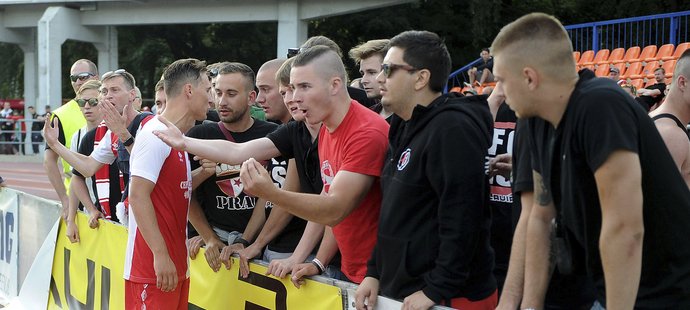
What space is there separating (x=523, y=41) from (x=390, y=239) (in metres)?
1.10

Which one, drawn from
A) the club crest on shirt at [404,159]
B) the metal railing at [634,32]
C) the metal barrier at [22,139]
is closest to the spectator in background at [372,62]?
the club crest on shirt at [404,159]

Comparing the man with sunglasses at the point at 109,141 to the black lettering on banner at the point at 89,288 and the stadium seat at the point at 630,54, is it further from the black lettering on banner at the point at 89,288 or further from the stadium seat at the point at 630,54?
the stadium seat at the point at 630,54

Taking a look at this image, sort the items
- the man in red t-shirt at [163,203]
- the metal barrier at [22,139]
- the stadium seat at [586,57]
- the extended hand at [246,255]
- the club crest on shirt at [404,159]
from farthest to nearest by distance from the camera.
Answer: the metal barrier at [22,139], the stadium seat at [586,57], the extended hand at [246,255], the man in red t-shirt at [163,203], the club crest on shirt at [404,159]

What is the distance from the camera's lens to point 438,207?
9.42 ft

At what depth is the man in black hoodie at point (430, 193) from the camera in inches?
109

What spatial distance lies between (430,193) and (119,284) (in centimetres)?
306

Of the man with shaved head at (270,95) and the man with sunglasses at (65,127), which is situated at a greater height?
the man with shaved head at (270,95)

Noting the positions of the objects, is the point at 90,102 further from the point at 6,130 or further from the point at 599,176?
the point at 6,130

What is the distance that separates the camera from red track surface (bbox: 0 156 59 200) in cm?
1830

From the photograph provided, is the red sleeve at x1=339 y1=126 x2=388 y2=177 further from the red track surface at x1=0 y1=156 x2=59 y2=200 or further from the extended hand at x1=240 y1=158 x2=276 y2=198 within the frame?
the red track surface at x1=0 y1=156 x2=59 y2=200

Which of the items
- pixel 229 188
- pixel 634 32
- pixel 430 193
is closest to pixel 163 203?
pixel 229 188

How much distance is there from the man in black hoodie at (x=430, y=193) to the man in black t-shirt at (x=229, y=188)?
55.4 inches

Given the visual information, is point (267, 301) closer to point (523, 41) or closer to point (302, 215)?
point (302, 215)

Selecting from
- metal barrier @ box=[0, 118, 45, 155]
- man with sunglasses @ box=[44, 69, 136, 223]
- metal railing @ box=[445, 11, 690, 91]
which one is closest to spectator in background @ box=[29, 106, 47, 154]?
metal barrier @ box=[0, 118, 45, 155]
